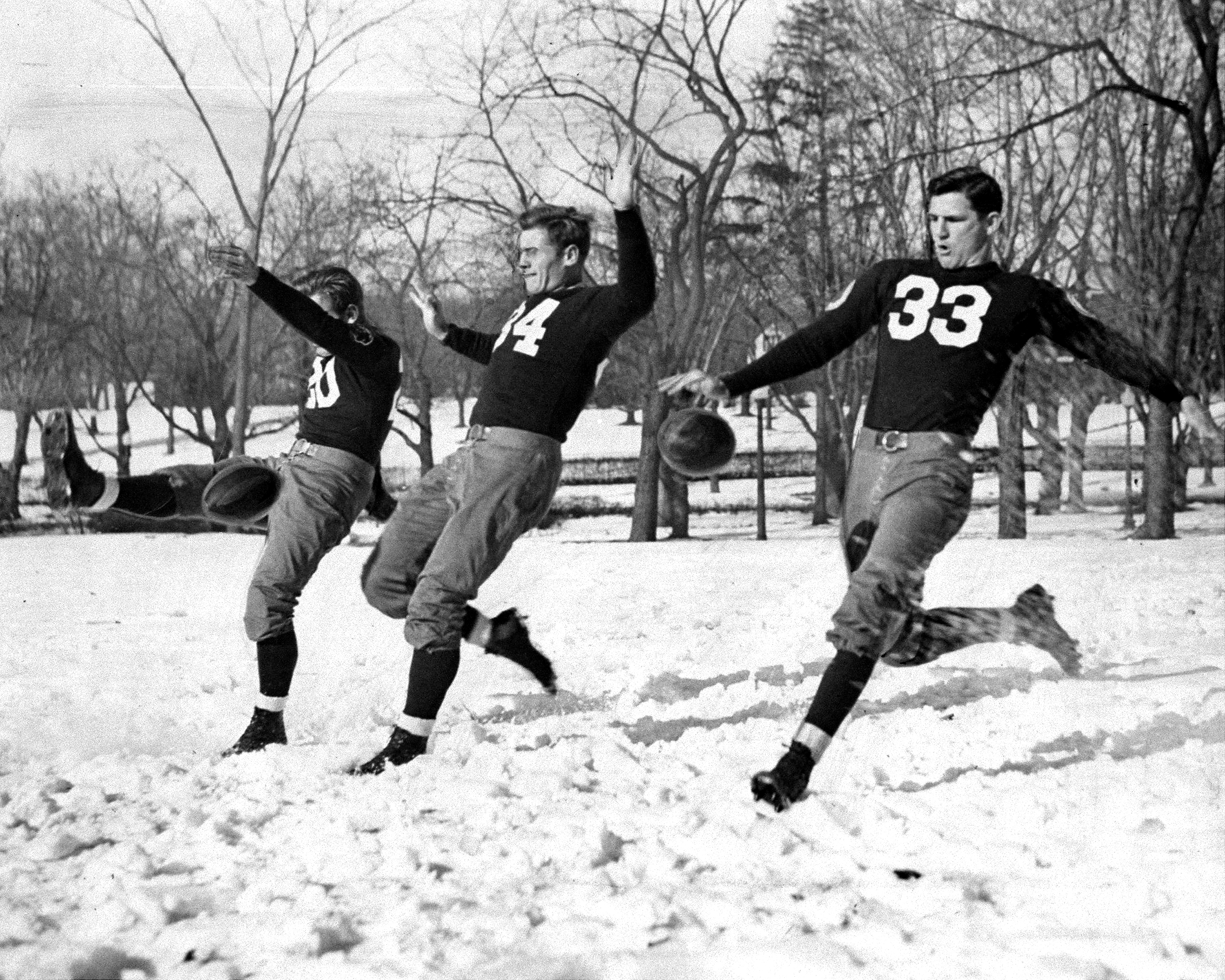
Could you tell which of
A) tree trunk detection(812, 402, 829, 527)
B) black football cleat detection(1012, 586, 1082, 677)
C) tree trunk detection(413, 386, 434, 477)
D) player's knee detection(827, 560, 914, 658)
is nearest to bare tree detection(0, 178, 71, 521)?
tree trunk detection(413, 386, 434, 477)

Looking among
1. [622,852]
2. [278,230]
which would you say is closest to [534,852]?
[622,852]

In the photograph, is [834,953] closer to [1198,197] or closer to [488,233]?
[1198,197]

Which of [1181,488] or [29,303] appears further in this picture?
[1181,488]

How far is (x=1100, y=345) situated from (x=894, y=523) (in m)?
0.91

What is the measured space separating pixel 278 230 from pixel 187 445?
2695 cm

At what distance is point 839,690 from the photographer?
388 cm

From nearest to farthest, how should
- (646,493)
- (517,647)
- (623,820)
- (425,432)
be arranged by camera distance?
(623,820) < (517,647) < (646,493) < (425,432)

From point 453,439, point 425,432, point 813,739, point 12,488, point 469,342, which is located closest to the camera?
point 813,739

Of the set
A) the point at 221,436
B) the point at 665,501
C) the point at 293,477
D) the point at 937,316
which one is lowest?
the point at 665,501

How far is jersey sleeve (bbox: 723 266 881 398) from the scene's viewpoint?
14.2ft

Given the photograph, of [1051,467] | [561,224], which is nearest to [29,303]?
[561,224]

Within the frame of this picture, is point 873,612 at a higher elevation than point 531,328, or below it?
below

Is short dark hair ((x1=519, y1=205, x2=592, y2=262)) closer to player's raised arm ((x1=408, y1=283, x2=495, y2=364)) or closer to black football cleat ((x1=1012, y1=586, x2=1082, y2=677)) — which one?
player's raised arm ((x1=408, y1=283, x2=495, y2=364))

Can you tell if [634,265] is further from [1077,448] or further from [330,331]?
[1077,448]
